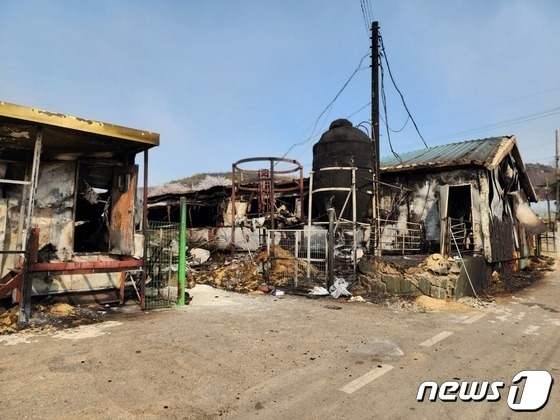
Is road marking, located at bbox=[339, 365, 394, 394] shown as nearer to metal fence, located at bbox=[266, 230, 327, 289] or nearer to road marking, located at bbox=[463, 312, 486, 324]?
road marking, located at bbox=[463, 312, 486, 324]

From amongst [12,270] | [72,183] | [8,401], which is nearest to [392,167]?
[72,183]

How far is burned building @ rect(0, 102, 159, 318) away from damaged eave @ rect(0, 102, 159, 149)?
0.02 m

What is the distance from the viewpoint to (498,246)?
13633 mm

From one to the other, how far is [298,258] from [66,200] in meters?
6.29

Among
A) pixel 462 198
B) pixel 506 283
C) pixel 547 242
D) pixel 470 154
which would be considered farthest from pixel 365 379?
pixel 547 242

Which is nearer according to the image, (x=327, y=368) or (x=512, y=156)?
(x=327, y=368)

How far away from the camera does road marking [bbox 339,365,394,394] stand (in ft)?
12.5

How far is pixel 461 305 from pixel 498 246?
6358mm

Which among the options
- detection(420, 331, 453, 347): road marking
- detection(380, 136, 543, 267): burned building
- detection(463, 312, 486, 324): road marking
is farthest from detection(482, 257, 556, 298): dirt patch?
detection(420, 331, 453, 347): road marking

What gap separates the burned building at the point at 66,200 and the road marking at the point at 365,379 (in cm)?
546

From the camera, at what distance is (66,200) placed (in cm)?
833

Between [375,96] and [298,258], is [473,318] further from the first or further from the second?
[375,96]

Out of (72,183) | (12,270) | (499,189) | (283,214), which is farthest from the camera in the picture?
(283,214)

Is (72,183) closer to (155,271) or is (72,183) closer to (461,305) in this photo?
(155,271)
